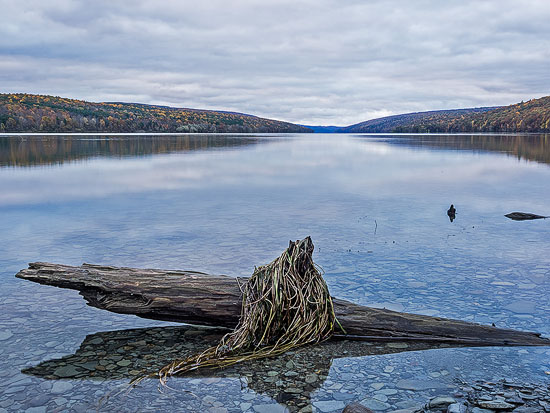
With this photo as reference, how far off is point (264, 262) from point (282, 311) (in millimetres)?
3446

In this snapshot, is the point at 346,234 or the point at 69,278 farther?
the point at 346,234

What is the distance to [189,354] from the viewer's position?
18.3 feet

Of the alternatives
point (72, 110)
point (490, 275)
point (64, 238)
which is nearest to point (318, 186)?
point (64, 238)

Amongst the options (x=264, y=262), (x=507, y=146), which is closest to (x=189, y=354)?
(x=264, y=262)

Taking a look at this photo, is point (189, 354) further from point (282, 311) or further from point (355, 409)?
point (355, 409)

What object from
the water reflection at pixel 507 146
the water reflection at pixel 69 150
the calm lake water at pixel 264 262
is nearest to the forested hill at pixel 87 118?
the water reflection at pixel 69 150

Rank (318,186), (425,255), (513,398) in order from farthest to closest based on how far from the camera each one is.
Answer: (318,186) → (425,255) → (513,398)

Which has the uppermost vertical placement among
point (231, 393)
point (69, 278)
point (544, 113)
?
point (544, 113)

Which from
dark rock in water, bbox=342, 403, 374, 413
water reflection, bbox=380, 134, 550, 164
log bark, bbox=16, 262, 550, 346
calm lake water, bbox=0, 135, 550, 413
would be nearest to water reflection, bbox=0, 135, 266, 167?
calm lake water, bbox=0, 135, 550, 413

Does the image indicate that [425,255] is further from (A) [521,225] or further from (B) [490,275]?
(A) [521,225]

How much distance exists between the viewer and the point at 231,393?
4.74 metres

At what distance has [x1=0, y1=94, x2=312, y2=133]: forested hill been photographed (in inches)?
4830

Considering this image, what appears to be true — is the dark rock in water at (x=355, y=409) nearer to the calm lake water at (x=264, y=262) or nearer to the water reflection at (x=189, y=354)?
the calm lake water at (x=264, y=262)

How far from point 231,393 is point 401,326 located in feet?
7.53
